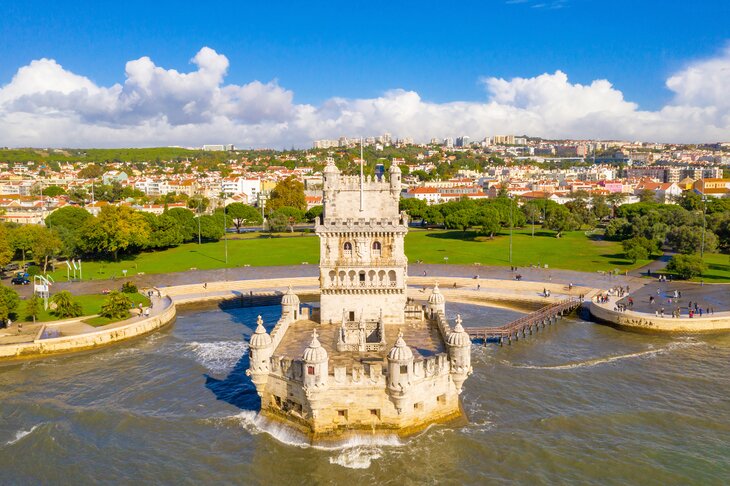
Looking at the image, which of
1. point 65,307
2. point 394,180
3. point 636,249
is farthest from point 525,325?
point 65,307

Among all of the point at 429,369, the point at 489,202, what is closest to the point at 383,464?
the point at 429,369

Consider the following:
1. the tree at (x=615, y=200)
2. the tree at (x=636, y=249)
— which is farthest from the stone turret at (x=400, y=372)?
the tree at (x=615, y=200)

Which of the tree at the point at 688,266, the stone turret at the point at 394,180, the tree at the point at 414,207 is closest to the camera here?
the stone turret at the point at 394,180

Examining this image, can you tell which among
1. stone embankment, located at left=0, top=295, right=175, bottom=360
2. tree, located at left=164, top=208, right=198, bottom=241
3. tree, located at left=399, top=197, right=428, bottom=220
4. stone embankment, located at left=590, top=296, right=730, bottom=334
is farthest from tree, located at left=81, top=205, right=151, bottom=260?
stone embankment, located at left=590, top=296, right=730, bottom=334

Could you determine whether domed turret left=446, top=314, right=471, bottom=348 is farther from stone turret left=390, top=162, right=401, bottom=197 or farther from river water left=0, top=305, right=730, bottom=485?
stone turret left=390, top=162, right=401, bottom=197

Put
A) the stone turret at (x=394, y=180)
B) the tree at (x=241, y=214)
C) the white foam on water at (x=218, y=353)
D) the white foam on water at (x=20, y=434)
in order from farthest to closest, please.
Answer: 1. the tree at (x=241, y=214)
2. the white foam on water at (x=218, y=353)
3. the stone turret at (x=394, y=180)
4. the white foam on water at (x=20, y=434)

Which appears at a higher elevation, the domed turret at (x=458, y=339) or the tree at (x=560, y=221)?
the tree at (x=560, y=221)

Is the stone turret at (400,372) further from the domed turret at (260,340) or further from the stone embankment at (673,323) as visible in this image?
the stone embankment at (673,323)
